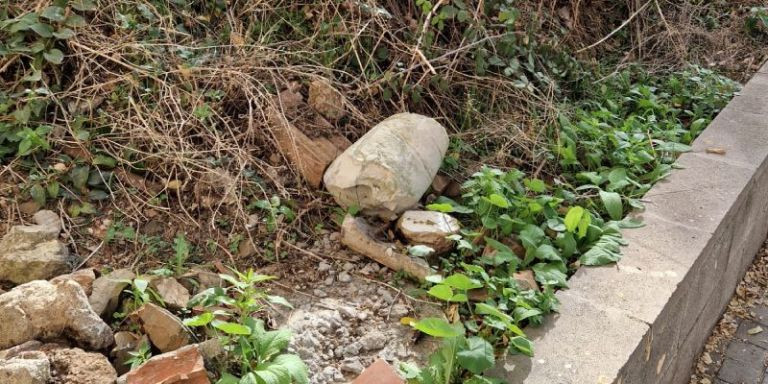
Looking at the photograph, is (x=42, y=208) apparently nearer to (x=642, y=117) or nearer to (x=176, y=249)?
(x=176, y=249)

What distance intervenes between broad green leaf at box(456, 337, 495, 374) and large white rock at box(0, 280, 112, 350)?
110cm

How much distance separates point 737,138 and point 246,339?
2.86 m

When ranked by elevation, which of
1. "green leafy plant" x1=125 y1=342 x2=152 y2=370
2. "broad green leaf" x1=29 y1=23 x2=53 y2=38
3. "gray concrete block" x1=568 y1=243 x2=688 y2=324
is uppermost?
"broad green leaf" x1=29 y1=23 x2=53 y2=38

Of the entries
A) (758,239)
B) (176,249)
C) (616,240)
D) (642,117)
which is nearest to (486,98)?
(642,117)

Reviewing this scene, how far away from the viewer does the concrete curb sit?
→ 7.54ft

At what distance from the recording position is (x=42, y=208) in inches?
115

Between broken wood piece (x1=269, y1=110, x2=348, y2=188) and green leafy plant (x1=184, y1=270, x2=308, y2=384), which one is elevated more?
broken wood piece (x1=269, y1=110, x2=348, y2=188)

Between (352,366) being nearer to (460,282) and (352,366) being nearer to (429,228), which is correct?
(460,282)

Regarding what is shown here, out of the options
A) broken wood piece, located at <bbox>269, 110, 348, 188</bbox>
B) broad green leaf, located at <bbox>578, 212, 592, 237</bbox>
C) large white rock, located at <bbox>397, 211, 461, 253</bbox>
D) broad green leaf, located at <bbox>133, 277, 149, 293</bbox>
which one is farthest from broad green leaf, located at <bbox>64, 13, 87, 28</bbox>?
broad green leaf, located at <bbox>578, 212, 592, 237</bbox>

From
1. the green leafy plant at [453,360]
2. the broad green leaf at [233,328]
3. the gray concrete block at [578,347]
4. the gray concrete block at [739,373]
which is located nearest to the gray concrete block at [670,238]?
the gray concrete block at [578,347]

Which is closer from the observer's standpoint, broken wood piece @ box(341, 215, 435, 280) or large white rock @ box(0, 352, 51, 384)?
large white rock @ box(0, 352, 51, 384)

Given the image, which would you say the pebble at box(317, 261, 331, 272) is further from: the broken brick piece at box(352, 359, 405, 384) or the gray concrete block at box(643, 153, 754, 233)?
the gray concrete block at box(643, 153, 754, 233)

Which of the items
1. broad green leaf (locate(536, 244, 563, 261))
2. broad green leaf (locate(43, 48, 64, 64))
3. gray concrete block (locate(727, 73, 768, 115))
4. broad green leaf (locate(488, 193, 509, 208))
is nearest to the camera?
broad green leaf (locate(536, 244, 563, 261))

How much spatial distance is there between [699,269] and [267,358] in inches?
68.5
